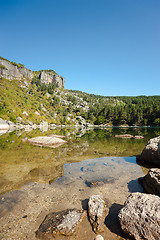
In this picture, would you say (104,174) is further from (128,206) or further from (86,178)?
(128,206)

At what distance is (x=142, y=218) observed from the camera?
13.3 ft

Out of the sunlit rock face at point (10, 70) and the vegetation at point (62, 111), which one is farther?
the sunlit rock face at point (10, 70)

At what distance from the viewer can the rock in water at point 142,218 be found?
12.3ft

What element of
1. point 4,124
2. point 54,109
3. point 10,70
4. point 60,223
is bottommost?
point 4,124

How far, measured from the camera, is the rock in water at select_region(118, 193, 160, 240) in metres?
3.73

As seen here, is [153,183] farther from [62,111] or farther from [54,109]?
[54,109]

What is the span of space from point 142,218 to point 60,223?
3.00 metres

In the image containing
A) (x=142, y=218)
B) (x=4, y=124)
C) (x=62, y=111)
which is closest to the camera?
(x=142, y=218)

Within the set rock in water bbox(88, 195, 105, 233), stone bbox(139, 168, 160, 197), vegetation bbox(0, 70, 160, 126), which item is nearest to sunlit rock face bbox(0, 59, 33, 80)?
vegetation bbox(0, 70, 160, 126)

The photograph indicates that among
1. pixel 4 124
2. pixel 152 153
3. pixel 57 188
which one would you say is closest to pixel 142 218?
pixel 57 188

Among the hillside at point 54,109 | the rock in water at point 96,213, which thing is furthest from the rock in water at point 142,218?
the hillside at point 54,109

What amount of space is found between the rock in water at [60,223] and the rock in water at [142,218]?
177cm

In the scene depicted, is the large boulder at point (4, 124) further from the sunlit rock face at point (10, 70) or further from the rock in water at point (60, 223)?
the sunlit rock face at point (10, 70)

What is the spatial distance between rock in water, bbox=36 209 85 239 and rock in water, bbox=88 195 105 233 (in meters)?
0.42
